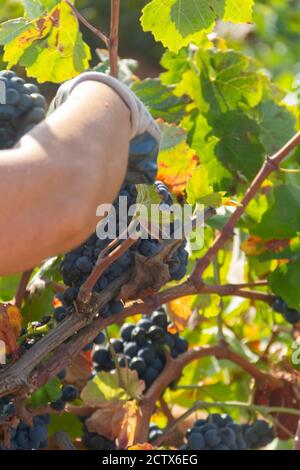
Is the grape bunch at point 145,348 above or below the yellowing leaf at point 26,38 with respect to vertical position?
below

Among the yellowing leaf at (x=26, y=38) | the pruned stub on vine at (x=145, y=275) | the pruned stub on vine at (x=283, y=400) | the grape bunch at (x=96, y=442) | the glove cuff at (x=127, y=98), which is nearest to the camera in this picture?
the glove cuff at (x=127, y=98)

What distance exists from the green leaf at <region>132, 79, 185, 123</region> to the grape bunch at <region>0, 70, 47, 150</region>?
44 cm

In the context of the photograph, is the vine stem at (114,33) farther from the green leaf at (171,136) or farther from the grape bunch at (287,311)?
the grape bunch at (287,311)

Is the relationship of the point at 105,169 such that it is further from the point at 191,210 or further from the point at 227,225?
the point at 227,225

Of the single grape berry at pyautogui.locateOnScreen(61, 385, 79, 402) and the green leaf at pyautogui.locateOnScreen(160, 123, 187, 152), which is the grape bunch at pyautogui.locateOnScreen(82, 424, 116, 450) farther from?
the green leaf at pyautogui.locateOnScreen(160, 123, 187, 152)

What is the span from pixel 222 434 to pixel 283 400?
158mm

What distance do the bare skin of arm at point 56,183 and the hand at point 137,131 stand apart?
55mm

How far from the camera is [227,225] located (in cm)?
125

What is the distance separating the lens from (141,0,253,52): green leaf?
119 centimetres

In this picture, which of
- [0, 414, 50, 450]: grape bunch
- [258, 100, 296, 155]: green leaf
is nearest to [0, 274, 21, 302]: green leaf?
[0, 414, 50, 450]: grape bunch

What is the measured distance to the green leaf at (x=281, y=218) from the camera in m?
1.33

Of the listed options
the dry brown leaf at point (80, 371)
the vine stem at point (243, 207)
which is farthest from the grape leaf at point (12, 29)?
the dry brown leaf at point (80, 371)

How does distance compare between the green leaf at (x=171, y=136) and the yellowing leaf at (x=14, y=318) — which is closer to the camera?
the yellowing leaf at (x=14, y=318)

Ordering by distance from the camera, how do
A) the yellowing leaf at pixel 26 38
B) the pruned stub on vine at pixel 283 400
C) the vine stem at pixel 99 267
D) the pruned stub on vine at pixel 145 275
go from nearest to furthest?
1. the vine stem at pixel 99 267
2. the pruned stub on vine at pixel 145 275
3. the yellowing leaf at pixel 26 38
4. the pruned stub on vine at pixel 283 400
